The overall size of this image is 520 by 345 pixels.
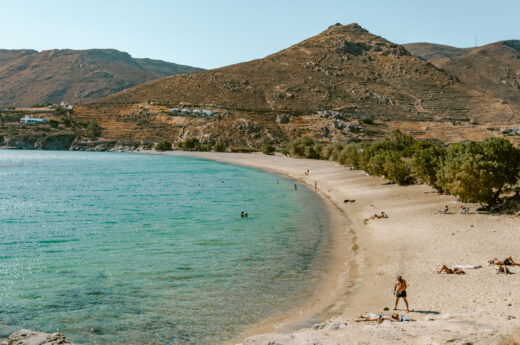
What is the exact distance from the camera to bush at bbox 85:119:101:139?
123062 mm

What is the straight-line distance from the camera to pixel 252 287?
53.5ft

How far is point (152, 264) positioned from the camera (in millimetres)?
19453

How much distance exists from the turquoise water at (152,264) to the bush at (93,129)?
282ft

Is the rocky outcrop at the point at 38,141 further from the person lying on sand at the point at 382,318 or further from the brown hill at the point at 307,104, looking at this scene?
the person lying on sand at the point at 382,318

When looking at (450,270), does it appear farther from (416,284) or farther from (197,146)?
(197,146)

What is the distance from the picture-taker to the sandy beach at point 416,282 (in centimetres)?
1018

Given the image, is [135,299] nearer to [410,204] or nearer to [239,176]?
[410,204]

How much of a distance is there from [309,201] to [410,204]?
35.0 feet

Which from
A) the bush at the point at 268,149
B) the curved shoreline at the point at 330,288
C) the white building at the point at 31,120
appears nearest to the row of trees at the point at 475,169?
the curved shoreline at the point at 330,288

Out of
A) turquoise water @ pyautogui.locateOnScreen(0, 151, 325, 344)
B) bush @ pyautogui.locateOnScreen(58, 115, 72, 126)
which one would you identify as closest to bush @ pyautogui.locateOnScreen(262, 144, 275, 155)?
turquoise water @ pyautogui.locateOnScreen(0, 151, 325, 344)

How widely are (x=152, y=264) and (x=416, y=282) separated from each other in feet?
39.0

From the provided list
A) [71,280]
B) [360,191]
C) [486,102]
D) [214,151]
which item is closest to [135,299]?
[71,280]

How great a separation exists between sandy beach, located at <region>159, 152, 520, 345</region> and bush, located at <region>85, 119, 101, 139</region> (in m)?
108

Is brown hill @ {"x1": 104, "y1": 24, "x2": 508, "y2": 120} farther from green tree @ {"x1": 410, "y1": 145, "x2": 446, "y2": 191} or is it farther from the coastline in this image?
the coastline
